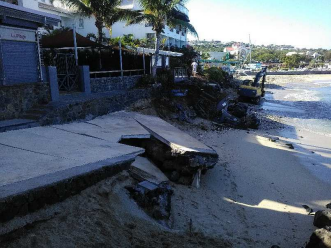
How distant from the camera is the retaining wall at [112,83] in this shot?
15043mm

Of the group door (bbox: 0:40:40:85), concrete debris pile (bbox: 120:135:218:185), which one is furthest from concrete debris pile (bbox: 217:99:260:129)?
door (bbox: 0:40:40:85)

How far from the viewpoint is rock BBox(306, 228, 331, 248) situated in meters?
5.52

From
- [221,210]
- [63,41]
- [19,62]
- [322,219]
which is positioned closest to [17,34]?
[19,62]

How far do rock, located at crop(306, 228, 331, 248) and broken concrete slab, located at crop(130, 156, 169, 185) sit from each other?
4046mm

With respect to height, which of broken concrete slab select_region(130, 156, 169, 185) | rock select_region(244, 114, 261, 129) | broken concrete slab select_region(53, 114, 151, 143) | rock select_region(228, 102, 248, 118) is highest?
broken concrete slab select_region(53, 114, 151, 143)

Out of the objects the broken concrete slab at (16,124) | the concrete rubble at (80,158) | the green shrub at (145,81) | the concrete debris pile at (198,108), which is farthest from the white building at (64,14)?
the concrete rubble at (80,158)

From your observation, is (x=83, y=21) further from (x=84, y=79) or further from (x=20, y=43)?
(x=20, y=43)

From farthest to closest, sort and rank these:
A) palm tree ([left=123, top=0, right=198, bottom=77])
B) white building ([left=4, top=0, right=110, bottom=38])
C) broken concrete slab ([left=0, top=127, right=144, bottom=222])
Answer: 1. white building ([left=4, top=0, right=110, bottom=38])
2. palm tree ([left=123, top=0, right=198, bottom=77])
3. broken concrete slab ([left=0, top=127, right=144, bottom=222])

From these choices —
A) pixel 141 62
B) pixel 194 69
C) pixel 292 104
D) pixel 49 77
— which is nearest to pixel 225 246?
pixel 49 77

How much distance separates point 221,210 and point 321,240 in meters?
2.68

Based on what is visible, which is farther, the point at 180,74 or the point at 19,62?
the point at 180,74

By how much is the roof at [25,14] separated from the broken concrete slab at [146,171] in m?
6.16

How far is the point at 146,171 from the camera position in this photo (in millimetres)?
8492

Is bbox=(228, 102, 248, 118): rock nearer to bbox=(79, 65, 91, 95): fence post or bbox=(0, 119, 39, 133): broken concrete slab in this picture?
bbox=(79, 65, 91, 95): fence post
